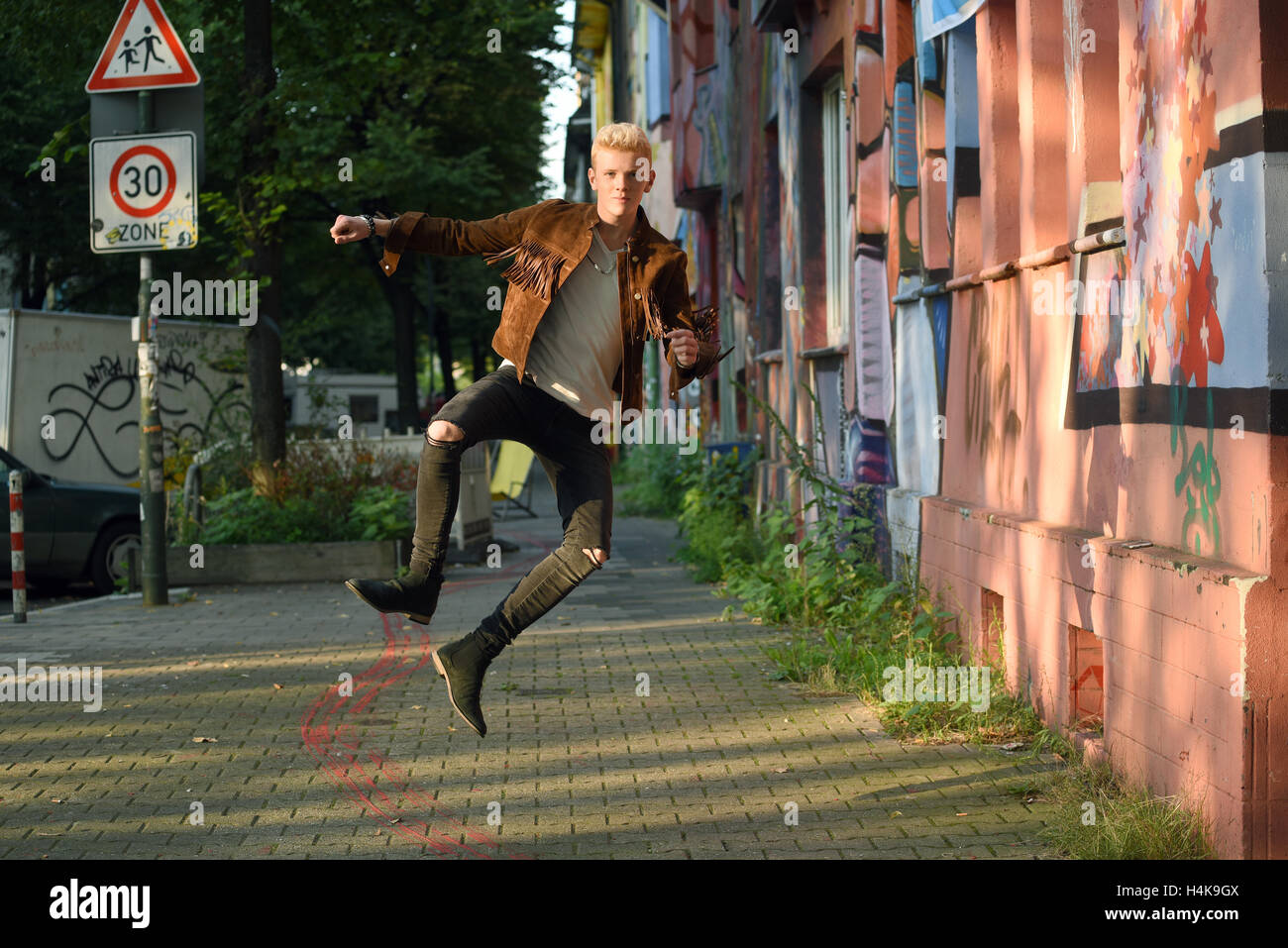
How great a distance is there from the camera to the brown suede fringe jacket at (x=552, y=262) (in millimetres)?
5312

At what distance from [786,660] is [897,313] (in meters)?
2.81

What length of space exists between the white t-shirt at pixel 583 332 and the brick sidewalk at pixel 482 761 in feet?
4.90

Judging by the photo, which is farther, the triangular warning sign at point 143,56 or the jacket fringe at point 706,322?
the triangular warning sign at point 143,56

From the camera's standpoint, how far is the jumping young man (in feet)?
17.3

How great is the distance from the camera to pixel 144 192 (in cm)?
1153

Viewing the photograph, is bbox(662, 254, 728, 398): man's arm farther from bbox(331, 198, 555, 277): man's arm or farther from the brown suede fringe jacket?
bbox(331, 198, 555, 277): man's arm

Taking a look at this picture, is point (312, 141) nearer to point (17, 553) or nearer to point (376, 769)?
point (17, 553)

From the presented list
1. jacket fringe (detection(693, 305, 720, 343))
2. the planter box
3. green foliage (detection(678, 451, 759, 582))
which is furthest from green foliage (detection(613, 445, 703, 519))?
jacket fringe (detection(693, 305, 720, 343))

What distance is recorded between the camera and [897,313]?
10.1m

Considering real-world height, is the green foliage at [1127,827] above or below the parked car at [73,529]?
below

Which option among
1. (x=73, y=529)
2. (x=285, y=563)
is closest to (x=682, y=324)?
(x=285, y=563)

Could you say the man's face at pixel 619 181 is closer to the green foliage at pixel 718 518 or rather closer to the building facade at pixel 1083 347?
the building facade at pixel 1083 347

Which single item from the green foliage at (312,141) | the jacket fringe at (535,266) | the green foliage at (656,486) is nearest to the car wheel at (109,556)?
the green foliage at (312,141)

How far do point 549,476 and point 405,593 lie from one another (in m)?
0.62
